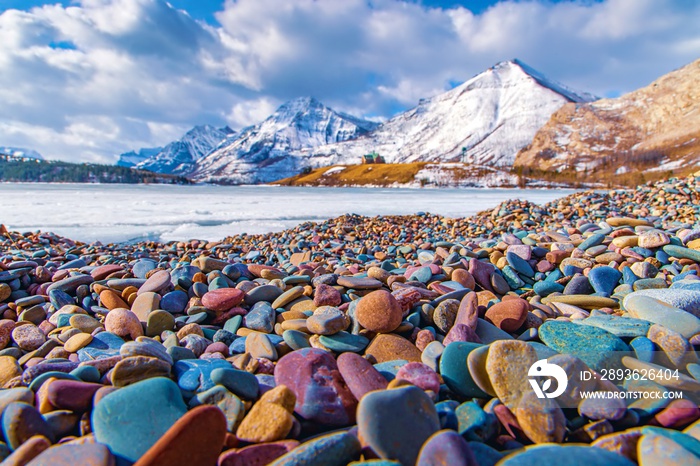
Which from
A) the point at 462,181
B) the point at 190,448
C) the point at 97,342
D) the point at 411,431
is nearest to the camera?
the point at 190,448

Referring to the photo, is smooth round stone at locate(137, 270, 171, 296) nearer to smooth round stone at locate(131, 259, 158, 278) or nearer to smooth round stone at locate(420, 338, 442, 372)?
smooth round stone at locate(131, 259, 158, 278)

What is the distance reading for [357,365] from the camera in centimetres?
177

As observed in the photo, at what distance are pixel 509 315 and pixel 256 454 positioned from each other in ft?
5.97

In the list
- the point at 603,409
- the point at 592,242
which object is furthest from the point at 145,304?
the point at 592,242

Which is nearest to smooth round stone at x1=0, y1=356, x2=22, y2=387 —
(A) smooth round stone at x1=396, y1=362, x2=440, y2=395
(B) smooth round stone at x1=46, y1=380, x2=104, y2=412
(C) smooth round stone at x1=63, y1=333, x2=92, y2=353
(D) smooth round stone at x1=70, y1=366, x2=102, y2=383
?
(C) smooth round stone at x1=63, y1=333, x2=92, y2=353

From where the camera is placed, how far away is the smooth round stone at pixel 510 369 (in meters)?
1.61

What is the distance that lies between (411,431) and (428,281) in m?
2.16

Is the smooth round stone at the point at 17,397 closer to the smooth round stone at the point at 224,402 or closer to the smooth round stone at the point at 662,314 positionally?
the smooth round stone at the point at 224,402

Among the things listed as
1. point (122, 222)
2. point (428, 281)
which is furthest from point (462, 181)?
point (428, 281)

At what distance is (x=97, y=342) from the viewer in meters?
2.30

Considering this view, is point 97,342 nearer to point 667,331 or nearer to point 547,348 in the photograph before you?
point 547,348

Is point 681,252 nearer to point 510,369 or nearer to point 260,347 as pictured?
point 510,369

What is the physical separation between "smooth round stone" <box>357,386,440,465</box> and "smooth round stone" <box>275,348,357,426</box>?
0.76ft

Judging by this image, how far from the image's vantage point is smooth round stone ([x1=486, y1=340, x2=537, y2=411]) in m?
1.61
